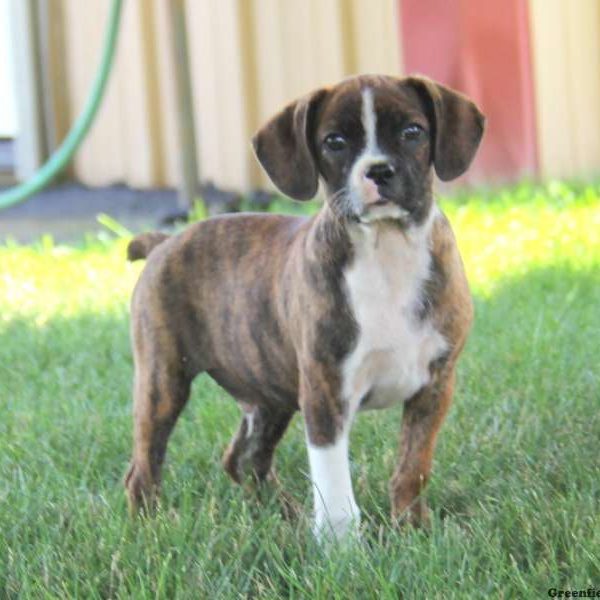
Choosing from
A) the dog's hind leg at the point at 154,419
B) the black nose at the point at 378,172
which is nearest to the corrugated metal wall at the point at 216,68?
the dog's hind leg at the point at 154,419

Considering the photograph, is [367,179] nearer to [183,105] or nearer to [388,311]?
[388,311]

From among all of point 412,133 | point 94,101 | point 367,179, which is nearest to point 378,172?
point 367,179

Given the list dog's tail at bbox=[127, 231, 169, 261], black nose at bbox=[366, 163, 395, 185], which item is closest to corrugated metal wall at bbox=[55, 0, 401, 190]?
dog's tail at bbox=[127, 231, 169, 261]

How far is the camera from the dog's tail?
454 cm

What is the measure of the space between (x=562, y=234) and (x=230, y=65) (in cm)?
437

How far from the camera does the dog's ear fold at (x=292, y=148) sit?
3.65 metres

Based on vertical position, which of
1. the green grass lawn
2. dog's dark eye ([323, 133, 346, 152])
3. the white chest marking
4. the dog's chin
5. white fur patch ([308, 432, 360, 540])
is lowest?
the green grass lawn

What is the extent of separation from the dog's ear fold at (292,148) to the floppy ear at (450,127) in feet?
0.90

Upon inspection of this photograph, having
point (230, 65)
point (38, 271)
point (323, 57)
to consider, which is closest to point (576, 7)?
point (323, 57)

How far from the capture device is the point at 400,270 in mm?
3605

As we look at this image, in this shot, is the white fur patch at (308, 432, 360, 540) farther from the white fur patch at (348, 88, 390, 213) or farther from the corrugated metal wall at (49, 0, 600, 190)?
the corrugated metal wall at (49, 0, 600, 190)

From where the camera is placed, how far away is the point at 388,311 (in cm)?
357

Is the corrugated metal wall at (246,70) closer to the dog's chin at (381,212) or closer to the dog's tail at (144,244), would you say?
the dog's tail at (144,244)

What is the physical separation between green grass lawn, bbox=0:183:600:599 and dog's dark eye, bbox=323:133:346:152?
0.95 meters
